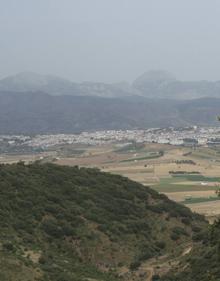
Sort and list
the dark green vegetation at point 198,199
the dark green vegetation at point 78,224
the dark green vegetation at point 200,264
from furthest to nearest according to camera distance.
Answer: the dark green vegetation at point 198,199 → the dark green vegetation at point 78,224 → the dark green vegetation at point 200,264

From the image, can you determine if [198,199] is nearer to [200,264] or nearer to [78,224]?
[78,224]

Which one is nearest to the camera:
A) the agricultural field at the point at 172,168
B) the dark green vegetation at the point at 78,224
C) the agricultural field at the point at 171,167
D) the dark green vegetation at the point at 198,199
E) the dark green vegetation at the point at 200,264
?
the dark green vegetation at the point at 200,264

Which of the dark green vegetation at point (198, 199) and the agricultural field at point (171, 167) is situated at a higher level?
the agricultural field at point (171, 167)

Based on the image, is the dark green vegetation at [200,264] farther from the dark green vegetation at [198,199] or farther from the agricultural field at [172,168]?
the dark green vegetation at [198,199]

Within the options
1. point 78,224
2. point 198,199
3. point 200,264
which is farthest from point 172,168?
point 200,264

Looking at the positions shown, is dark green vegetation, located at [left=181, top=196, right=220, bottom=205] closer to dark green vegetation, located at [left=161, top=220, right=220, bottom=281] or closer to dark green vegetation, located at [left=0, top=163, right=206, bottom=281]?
dark green vegetation, located at [left=0, top=163, right=206, bottom=281]

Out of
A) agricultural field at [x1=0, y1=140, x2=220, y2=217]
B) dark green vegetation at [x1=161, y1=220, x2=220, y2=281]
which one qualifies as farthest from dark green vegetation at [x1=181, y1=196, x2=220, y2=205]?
dark green vegetation at [x1=161, y1=220, x2=220, y2=281]

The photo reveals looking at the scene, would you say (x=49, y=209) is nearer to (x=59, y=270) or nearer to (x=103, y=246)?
(x=103, y=246)

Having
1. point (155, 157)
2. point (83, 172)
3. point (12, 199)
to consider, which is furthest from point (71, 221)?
point (155, 157)

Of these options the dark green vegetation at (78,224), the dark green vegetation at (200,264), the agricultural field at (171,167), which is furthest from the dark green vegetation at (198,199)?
the dark green vegetation at (200,264)
